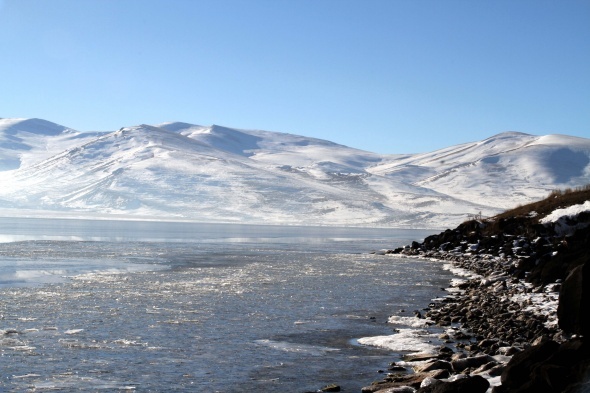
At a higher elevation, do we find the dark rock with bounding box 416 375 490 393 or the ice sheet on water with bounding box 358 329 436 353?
the dark rock with bounding box 416 375 490 393

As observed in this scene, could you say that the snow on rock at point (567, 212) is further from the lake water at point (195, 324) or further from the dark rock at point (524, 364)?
the dark rock at point (524, 364)

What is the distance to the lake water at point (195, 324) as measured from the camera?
45.0ft

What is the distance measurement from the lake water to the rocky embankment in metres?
1.28

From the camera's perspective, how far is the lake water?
13.7m

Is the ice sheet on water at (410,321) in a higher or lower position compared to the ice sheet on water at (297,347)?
higher

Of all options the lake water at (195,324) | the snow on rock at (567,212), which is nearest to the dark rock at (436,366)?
the lake water at (195,324)

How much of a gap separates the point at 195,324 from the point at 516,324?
805 cm

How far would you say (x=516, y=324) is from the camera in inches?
696

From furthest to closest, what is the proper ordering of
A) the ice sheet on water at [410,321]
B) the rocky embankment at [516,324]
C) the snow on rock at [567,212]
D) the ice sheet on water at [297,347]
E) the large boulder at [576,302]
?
the snow on rock at [567,212], the ice sheet on water at [410,321], the ice sheet on water at [297,347], the large boulder at [576,302], the rocky embankment at [516,324]

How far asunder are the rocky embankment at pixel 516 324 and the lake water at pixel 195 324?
4.21ft

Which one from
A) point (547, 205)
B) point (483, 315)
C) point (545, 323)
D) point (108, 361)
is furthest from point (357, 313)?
point (547, 205)

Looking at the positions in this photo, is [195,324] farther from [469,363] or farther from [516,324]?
[469,363]

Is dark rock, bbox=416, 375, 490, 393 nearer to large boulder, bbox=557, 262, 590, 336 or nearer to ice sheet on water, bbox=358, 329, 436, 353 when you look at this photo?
large boulder, bbox=557, 262, 590, 336

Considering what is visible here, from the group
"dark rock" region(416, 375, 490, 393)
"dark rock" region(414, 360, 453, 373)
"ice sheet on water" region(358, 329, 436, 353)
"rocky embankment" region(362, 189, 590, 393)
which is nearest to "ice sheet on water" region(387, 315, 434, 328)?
"rocky embankment" region(362, 189, 590, 393)
